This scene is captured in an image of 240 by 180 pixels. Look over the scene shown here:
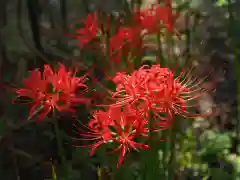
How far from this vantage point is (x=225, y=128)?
6.04ft

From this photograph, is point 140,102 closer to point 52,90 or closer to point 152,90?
point 152,90

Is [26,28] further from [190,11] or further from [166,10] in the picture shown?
[166,10]

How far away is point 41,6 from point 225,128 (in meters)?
1.02

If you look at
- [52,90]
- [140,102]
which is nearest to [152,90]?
[140,102]

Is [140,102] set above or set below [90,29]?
below

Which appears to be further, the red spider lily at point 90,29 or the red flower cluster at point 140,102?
the red spider lily at point 90,29

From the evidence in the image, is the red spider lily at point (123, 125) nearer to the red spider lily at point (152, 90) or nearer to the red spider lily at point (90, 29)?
the red spider lily at point (152, 90)

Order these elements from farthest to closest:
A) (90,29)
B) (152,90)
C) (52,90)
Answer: (90,29) → (52,90) → (152,90)

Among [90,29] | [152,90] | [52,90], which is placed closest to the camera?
[152,90]

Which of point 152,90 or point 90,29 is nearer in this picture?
point 152,90

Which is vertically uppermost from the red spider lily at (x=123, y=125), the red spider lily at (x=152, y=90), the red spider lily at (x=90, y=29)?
the red spider lily at (x=90, y=29)

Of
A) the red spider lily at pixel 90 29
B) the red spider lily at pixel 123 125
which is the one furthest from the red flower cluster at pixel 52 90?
the red spider lily at pixel 90 29

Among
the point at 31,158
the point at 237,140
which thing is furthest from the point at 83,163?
the point at 237,140

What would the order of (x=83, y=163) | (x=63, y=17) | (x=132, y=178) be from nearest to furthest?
(x=132, y=178), (x=83, y=163), (x=63, y=17)
